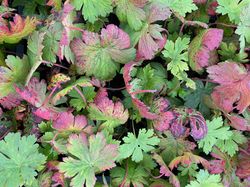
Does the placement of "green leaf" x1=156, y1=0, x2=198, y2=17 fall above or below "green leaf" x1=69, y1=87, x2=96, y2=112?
above

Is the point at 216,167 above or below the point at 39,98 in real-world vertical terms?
below

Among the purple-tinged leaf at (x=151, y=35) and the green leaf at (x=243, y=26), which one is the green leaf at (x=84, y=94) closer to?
the purple-tinged leaf at (x=151, y=35)

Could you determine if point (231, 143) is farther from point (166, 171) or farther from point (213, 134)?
point (166, 171)

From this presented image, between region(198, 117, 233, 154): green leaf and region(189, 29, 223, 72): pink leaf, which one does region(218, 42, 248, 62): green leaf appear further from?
region(198, 117, 233, 154): green leaf

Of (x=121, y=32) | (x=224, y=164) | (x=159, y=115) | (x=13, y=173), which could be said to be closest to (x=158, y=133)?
(x=159, y=115)

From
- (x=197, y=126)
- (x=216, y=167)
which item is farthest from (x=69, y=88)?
(x=216, y=167)

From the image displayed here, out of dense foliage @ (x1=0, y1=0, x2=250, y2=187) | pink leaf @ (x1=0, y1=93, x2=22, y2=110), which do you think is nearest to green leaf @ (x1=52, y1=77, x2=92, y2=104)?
dense foliage @ (x1=0, y1=0, x2=250, y2=187)

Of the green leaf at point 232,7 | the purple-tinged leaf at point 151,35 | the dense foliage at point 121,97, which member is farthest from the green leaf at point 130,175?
the green leaf at point 232,7

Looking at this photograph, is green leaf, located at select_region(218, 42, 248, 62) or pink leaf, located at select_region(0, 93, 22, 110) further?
green leaf, located at select_region(218, 42, 248, 62)
